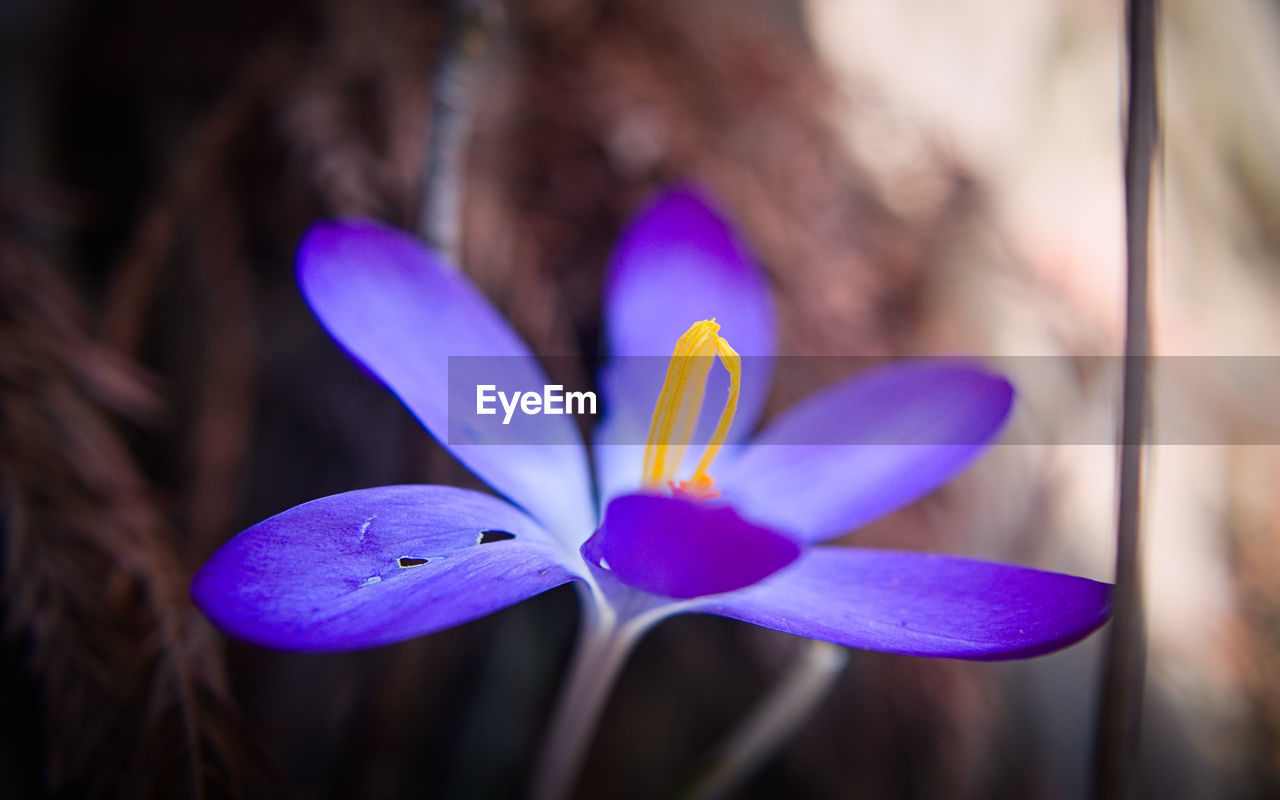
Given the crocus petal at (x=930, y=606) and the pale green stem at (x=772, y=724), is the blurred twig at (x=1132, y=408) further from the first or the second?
the pale green stem at (x=772, y=724)

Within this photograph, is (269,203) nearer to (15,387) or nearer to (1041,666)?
(15,387)

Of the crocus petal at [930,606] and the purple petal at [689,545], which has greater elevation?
the purple petal at [689,545]

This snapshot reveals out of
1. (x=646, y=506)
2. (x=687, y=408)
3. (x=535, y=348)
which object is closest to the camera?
(x=646, y=506)

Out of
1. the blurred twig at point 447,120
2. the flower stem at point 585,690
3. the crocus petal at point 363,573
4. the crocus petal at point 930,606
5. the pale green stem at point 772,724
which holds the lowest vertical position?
the pale green stem at point 772,724

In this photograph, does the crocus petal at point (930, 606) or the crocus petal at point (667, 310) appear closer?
the crocus petal at point (930, 606)

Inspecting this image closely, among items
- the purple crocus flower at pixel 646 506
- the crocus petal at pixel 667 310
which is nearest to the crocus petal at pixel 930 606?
the purple crocus flower at pixel 646 506

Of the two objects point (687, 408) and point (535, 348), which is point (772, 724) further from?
point (535, 348)

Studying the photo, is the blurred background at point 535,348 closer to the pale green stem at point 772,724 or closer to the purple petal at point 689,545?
the pale green stem at point 772,724

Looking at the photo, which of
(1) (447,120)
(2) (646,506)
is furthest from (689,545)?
(1) (447,120)
